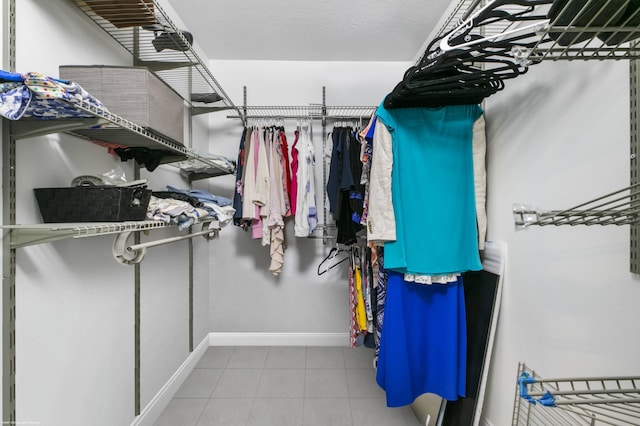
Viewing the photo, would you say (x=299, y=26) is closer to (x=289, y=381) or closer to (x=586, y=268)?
(x=586, y=268)

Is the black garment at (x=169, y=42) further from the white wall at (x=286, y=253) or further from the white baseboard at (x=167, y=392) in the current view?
the white baseboard at (x=167, y=392)

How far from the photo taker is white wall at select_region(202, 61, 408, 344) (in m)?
2.36

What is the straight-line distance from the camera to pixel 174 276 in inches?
72.3

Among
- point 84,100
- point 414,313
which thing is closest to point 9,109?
point 84,100

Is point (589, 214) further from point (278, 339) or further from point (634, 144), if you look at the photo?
point (278, 339)

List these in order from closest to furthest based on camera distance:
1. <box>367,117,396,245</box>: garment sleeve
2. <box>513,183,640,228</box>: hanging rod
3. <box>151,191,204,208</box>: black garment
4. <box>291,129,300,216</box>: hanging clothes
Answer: <box>513,183,640,228</box>: hanging rod
<box>367,117,396,245</box>: garment sleeve
<box>151,191,204,208</box>: black garment
<box>291,129,300,216</box>: hanging clothes

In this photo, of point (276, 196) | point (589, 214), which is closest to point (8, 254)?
point (276, 196)

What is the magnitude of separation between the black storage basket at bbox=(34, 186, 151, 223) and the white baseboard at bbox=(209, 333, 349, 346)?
6.04 ft

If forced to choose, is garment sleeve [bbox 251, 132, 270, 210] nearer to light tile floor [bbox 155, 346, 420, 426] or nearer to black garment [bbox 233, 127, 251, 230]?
black garment [bbox 233, 127, 251, 230]

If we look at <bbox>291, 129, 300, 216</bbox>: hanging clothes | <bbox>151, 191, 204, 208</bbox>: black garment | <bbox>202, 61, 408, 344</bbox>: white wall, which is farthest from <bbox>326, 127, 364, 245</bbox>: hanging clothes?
<bbox>151, 191, 204, 208</bbox>: black garment

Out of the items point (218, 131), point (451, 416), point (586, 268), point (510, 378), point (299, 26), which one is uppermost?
point (299, 26)

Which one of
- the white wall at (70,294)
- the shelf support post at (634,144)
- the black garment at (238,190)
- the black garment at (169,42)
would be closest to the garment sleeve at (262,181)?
the black garment at (238,190)

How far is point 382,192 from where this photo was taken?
1.28 meters

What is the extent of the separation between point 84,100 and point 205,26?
1.63 m
